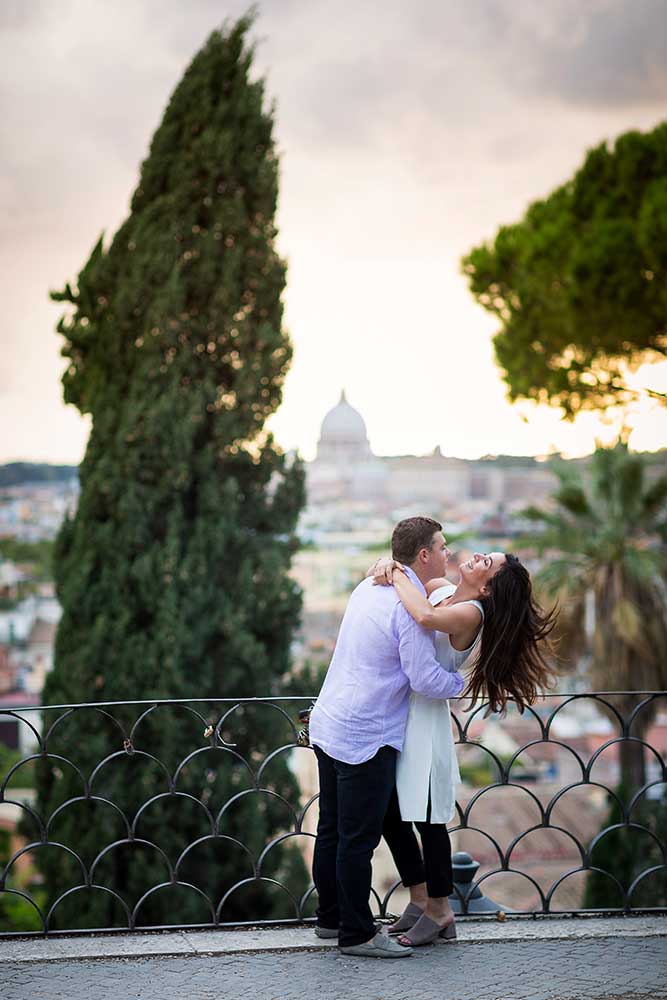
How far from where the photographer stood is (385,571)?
3.09m

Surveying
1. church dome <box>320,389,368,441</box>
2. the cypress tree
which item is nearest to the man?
the cypress tree

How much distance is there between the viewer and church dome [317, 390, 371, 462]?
752 inches

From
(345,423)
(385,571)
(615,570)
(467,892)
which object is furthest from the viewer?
(345,423)

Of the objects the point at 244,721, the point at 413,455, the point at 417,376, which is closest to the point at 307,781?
the point at 413,455

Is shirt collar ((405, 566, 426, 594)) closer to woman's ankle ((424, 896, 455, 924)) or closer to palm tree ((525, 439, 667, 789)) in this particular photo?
woman's ankle ((424, 896, 455, 924))

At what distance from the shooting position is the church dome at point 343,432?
19.1 meters

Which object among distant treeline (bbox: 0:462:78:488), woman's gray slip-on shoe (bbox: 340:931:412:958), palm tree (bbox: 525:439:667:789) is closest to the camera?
woman's gray slip-on shoe (bbox: 340:931:412:958)

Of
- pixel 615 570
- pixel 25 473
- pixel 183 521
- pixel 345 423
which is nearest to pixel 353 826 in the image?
pixel 183 521

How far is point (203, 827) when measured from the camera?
9.89 meters

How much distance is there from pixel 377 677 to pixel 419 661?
14 centimetres

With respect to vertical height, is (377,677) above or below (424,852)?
above

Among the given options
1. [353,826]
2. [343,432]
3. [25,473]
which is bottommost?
[353,826]

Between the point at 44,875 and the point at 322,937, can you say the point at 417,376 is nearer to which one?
the point at 44,875

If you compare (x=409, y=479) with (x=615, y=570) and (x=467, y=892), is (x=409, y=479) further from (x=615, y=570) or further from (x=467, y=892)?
(x=467, y=892)
